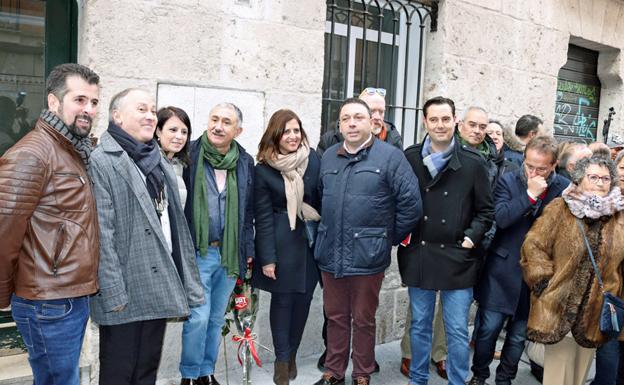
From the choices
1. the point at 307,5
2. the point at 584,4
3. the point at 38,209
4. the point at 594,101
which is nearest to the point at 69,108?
the point at 38,209

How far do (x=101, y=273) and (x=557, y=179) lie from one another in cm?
297

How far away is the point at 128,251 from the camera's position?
2.78 metres

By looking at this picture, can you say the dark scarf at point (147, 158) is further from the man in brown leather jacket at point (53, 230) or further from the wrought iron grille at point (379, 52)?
the wrought iron grille at point (379, 52)

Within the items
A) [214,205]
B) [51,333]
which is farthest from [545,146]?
[51,333]

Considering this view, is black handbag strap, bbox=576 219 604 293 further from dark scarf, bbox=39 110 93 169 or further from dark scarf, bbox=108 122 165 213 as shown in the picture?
dark scarf, bbox=39 110 93 169

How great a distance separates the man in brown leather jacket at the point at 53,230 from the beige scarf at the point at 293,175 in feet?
4.58

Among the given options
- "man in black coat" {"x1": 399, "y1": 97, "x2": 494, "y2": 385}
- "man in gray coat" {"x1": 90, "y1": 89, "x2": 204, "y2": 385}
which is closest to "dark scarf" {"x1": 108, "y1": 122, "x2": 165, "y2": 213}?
"man in gray coat" {"x1": 90, "y1": 89, "x2": 204, "y2": 385}

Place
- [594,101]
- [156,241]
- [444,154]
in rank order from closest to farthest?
[156,241] → [444,154] → [594,101]

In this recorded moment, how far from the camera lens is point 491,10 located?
19.2 ft

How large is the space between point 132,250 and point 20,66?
1.86m

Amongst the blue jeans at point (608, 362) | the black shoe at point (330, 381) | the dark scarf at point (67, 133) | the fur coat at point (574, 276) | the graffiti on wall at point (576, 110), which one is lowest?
the black shoe at point (330, 381)

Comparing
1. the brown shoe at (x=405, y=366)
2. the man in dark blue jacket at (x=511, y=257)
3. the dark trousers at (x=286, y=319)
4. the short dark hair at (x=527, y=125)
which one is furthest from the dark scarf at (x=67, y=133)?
the short dark hair at (x=527, y=125)

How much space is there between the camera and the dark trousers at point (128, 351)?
2791mm

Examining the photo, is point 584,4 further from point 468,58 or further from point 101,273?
point 101,273
